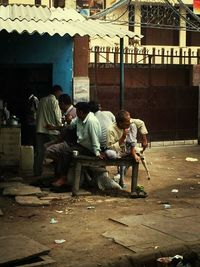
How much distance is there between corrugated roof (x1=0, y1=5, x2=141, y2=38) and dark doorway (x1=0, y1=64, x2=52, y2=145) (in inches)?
87.1

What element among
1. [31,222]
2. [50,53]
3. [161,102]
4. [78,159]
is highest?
[50,53]

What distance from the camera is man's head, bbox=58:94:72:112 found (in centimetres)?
1017

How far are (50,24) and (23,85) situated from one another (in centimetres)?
335

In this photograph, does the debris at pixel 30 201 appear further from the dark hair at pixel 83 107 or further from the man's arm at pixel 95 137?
the dark hair at pixel 83 107

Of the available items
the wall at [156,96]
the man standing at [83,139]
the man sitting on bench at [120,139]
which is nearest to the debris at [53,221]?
the man standing at [83,139]

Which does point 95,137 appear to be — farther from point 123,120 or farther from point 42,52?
point 42,52

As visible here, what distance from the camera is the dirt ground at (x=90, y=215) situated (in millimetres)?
5945

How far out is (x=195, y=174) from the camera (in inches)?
448

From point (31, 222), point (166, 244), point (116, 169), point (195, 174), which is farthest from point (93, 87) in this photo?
point (166, 244)

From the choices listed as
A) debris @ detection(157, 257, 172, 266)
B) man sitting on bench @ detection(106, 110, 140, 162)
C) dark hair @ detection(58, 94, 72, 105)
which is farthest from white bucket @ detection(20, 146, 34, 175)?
debris @ detection(157, 257, 172, 266)

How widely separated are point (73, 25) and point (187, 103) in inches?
259

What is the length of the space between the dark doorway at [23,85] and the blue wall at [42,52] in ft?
0.68

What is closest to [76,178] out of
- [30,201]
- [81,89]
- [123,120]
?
[30,201]

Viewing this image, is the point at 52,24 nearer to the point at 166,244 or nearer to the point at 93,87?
the point at 93,87
